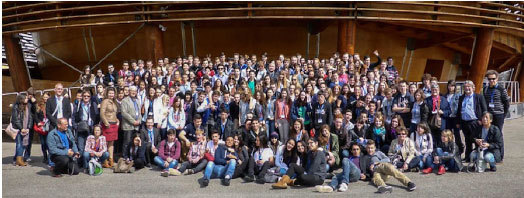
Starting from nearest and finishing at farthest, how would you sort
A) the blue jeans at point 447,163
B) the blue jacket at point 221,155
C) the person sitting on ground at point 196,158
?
1. the blue jeans at point 447,163
2. the blue jacket at point 221,155
3. the person sitting on ground at point 196,158

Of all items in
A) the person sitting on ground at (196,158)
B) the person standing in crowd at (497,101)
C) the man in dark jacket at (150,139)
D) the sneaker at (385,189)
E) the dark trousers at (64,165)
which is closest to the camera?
the sneaker at (385,189)

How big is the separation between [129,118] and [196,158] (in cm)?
166

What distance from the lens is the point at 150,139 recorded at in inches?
330

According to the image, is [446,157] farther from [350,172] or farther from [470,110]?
[350,172]

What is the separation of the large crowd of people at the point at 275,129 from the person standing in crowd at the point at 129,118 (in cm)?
2

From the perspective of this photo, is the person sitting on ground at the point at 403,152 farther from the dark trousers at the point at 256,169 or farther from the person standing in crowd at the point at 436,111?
the dark trousers at the point at 256,169

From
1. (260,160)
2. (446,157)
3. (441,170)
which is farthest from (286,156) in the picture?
(446,157)

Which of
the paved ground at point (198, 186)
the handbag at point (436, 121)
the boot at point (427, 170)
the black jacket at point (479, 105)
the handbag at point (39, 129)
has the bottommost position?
the paved ground at point (198, 186)

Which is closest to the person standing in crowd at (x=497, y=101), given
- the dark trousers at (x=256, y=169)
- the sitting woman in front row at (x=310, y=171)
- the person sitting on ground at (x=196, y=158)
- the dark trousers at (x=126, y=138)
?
the sitting woman in front row at (x=310, y=171)

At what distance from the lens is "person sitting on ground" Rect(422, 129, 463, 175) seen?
291 inches

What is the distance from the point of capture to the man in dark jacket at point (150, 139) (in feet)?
27.0

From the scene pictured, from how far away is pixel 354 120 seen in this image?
344 inches

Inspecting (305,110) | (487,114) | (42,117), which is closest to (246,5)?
(305,110)

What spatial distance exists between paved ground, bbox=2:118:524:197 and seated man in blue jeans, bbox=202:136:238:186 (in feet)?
0.54
